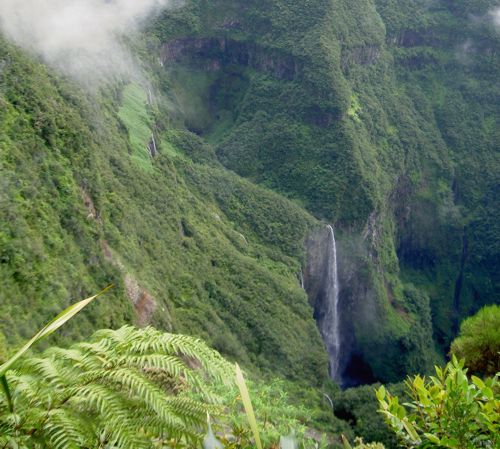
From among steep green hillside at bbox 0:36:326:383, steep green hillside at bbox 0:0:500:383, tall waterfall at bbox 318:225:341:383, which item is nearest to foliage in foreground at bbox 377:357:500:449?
steep green hillside at bbox 0:36:326:383

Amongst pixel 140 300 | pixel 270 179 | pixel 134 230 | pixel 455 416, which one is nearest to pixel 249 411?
pixel 455 416

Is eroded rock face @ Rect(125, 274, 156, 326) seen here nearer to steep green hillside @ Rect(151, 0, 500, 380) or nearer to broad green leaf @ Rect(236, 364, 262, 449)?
broad green leaf @ Rect(236, 364, 262, 449)

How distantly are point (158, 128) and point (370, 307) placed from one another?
21759 millimetres

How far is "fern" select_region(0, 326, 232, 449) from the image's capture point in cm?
286

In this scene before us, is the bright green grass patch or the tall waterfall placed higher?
the bright green grass patch

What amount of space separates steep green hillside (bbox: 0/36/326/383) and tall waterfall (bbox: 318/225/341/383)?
3.85m

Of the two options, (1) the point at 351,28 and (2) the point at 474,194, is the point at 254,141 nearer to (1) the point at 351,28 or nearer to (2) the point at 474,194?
(1) the point at 351,28

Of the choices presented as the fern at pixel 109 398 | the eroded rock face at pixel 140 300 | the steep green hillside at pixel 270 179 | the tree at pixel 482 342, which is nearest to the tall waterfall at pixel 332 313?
the steep green hillside at pixel 270 179

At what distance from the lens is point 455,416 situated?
2.72 meters

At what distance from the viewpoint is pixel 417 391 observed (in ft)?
9.64

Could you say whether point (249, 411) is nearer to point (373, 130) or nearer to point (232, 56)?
point (373, 130)

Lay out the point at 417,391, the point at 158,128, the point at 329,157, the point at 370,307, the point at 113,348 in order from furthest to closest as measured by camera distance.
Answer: the point at 329,157 < the point at 370,307 < the point at 158,128 < the point at 113,348 < the point at 417,391

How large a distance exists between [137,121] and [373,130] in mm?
29768

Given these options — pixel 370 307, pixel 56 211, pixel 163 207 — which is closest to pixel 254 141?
pixel 370 307
